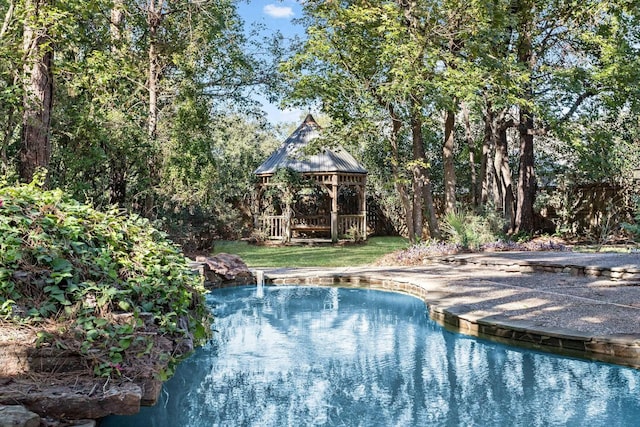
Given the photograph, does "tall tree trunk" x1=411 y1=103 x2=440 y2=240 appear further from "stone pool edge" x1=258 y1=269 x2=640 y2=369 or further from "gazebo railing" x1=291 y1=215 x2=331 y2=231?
"stone pool edge" x1=258 y1=269 x2=640 y2=369

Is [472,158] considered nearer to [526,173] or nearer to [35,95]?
[526,173]

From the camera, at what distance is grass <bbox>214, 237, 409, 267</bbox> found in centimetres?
1412

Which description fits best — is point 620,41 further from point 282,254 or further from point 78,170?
point 78,170

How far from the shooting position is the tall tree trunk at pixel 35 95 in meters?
7.98

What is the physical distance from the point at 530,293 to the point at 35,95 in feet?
24.1

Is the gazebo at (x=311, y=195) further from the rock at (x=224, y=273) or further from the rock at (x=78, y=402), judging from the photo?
the rock at (x=78, y=402)

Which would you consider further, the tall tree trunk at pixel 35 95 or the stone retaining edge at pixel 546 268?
the stone retaining edge at pixel 546 268

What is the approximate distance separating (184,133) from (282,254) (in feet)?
16.7

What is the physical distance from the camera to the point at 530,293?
324 inches

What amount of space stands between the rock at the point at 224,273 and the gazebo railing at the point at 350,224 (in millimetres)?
9150

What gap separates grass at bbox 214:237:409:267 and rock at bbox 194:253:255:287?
7.69 feet

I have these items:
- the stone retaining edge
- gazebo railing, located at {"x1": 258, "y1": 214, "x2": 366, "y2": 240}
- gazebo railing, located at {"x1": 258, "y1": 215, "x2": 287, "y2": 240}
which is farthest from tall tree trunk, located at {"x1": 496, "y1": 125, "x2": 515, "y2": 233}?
gazebo railing, located at {"x1": 258, "y1": 215, "x2": 287, "y2": 240}

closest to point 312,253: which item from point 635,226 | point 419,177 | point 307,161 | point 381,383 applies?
point 419,177

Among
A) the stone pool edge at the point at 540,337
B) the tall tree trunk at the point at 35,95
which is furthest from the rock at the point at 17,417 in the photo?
the tall tree trunk at the point at 35,95
